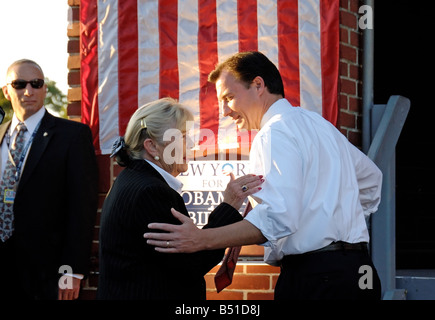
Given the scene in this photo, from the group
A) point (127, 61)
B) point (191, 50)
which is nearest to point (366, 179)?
point (191, 50)

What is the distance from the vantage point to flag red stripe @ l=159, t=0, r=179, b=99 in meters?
4.48

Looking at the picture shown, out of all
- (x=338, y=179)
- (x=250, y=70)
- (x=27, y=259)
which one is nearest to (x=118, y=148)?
(x=250, y=70)

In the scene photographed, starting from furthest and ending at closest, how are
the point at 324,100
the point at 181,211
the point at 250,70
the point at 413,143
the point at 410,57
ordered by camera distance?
the point at 410,57, the point at 413,143, the point at 324,100, the point at 250,70, the point at 181,211

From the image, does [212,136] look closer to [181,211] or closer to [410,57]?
[181,211]

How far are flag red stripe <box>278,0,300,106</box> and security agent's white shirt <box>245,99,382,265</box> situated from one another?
1.28 meters

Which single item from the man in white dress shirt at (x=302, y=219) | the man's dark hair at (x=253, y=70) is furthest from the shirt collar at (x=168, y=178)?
the man's dark hair at (x=253, y=70)

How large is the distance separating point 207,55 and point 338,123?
97 centimetres

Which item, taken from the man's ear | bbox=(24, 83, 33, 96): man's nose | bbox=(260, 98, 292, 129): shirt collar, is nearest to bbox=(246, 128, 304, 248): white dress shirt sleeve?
bbox=(260, 98, 292, 129): shirt collar

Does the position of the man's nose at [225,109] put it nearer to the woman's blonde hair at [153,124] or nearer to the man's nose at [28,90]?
the woman's blonde hair at [153,124]

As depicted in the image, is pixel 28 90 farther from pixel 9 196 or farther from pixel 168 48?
pixel 168 48

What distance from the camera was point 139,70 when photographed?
451 centimetres

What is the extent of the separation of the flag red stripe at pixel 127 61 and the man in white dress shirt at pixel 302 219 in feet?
5.17

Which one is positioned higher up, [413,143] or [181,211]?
[413,143]

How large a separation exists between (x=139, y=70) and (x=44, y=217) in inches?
47.0
